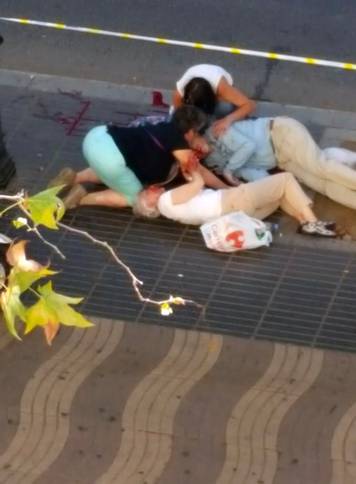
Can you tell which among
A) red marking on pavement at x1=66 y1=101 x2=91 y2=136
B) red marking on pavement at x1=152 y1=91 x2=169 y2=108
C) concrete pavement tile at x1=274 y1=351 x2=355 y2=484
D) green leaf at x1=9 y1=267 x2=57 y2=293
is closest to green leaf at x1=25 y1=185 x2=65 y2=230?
green leaf at x1=9 y1=267 x2=57 y2=293

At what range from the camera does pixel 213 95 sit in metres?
8.39

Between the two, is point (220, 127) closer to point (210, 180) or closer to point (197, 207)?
point (210, 180)

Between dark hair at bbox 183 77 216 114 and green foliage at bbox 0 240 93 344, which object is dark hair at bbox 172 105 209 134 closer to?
dark hair at bbox 183 77 216 114

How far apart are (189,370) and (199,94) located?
210 centimetres

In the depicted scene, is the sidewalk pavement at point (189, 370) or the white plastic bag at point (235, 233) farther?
the white plastic bag at point (235, 233)

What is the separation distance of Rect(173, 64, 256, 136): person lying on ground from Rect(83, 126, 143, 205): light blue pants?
0.58m

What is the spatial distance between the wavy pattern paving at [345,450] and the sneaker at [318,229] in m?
1.51

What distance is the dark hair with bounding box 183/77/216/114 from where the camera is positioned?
830cm

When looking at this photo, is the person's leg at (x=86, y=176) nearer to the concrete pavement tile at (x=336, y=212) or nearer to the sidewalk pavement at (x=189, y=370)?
the sidewalk pavement at (x=189, y=370)

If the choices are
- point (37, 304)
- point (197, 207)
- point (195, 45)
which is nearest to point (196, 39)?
point (195, 45)

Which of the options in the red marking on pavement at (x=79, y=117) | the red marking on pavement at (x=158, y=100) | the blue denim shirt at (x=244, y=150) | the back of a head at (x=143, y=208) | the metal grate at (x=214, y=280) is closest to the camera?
the metal grate at (x=214, y=280)

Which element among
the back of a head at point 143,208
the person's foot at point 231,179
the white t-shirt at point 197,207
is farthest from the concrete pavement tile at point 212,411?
the person's foot at point 231,179

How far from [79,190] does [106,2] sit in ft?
12.1

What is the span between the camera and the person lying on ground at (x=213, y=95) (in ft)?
27.3
